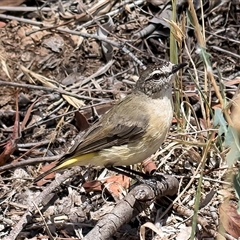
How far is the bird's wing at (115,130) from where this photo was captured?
4.87m

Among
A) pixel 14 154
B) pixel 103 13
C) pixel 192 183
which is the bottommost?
pixel 192 183

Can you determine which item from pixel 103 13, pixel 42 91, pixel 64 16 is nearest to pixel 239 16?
pixel 103 13

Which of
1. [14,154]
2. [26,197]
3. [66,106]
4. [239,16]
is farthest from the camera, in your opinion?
[239,16]

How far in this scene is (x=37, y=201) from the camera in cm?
465

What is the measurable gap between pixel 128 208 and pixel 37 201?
813mm

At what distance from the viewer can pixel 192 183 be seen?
5102 millimetres

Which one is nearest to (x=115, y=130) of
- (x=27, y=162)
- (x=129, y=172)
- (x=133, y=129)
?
(x=133, y=129)

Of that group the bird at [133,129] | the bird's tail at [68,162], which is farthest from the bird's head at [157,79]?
the bird's tail at [68,162]

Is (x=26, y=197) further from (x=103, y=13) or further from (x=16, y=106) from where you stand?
(x=103, y=13)

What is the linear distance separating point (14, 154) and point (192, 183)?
67.2 inches

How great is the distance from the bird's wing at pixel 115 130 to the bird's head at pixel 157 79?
0.17m

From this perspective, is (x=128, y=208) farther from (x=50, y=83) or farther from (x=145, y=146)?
(x=50, y=83)

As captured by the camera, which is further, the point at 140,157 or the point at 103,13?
the point at 103,13

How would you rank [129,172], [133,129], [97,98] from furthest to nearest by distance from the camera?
[97,98], [129,172], [133,129]
